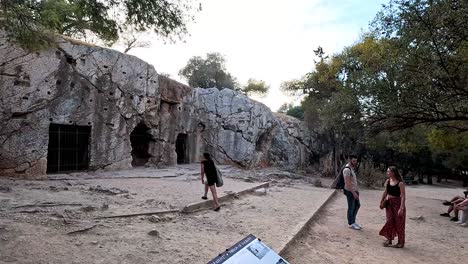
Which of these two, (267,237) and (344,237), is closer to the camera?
(267,237)

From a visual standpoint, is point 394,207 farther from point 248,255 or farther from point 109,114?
point 109,114

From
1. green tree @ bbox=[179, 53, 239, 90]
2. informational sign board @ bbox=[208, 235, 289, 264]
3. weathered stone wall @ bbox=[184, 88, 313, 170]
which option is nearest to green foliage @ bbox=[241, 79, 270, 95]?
green tree @ bbox=[179, 53, 239, 90]

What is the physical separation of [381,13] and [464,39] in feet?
6.52

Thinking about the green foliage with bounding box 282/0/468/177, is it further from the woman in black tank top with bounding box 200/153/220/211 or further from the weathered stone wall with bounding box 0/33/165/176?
the weathered stone wall with bounding box 0/33/165/176

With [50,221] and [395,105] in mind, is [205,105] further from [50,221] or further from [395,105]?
[50,221]

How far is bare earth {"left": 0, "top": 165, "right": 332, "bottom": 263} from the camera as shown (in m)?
4.57

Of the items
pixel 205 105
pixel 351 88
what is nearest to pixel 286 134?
pixel 205 105

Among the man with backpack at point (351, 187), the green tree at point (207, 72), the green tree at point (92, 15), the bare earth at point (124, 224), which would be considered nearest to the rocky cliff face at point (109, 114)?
the bare earth at point (124, 224)

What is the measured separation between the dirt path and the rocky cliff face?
29.8 ft

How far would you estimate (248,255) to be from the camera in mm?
2717

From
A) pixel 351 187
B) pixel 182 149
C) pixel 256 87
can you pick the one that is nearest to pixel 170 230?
pixel 351 187

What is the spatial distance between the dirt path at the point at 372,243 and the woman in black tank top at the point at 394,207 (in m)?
0.24

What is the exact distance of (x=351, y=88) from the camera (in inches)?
493

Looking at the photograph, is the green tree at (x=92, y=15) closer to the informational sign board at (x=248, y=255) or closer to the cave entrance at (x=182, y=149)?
the informational sign board at (x=248, y=255)
